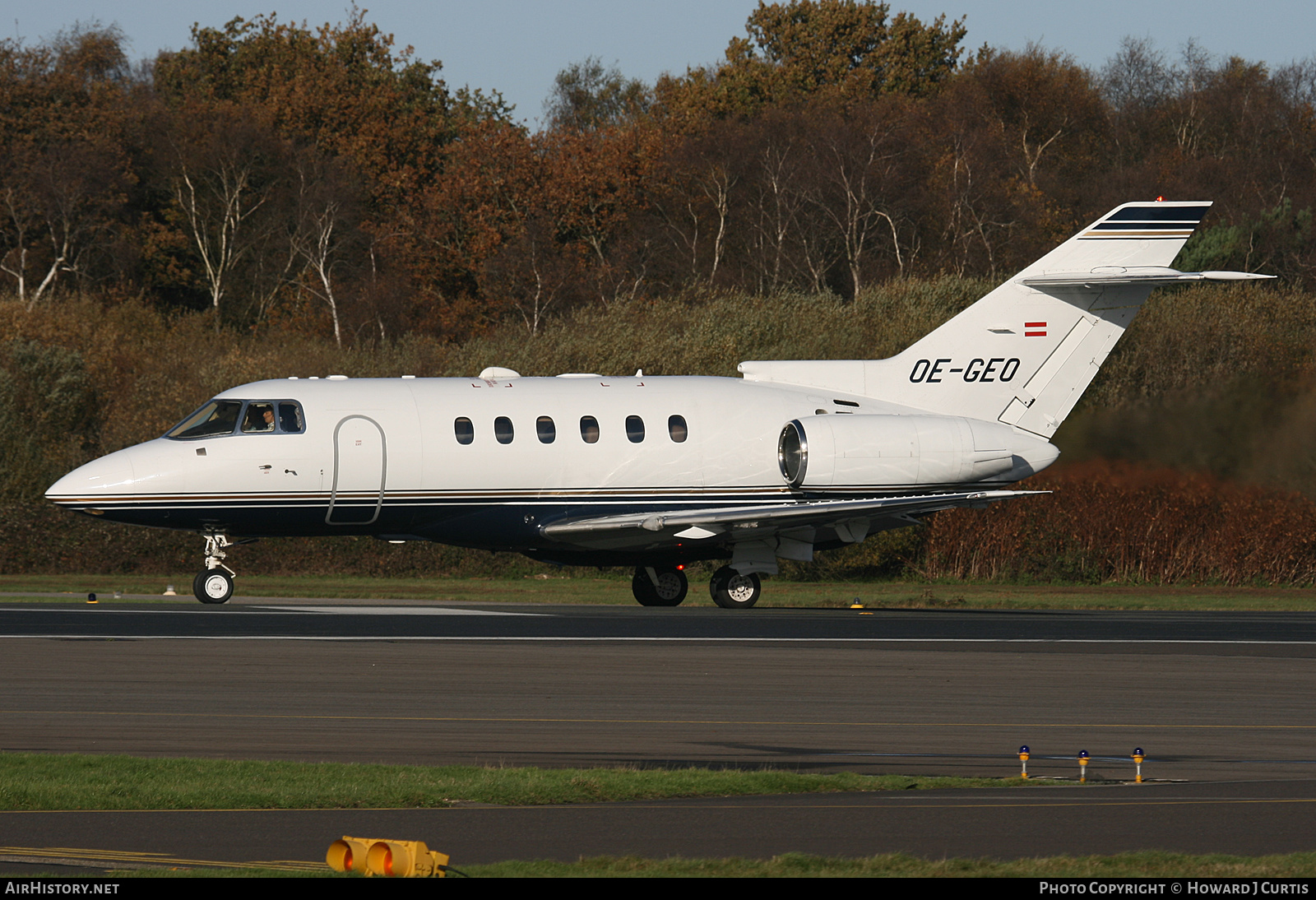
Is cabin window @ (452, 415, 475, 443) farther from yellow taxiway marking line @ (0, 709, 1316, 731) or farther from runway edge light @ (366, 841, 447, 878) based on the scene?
runway edge light @ (366, 841, 447, 878)

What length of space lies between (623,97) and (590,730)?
3496 inches

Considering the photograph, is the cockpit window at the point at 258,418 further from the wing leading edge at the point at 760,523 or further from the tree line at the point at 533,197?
the tree line at the point at 533,197

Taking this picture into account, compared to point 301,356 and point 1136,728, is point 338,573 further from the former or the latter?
point 1136,728

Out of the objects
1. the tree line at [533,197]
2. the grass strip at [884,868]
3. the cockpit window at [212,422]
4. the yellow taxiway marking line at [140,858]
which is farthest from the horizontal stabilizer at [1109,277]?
the tree line at [533,197]

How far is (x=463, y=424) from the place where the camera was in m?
29.2

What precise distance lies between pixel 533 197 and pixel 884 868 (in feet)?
212

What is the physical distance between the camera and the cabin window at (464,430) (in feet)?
95.6

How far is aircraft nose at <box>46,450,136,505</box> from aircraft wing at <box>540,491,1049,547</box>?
722 centimetres

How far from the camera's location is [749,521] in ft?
93.4

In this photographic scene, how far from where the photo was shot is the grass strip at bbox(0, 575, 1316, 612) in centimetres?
3241

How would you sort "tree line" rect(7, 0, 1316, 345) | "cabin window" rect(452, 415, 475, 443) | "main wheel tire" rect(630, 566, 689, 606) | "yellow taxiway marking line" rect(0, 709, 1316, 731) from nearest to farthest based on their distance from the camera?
"yellow taxiway marking line" rect(0, 709, 1316, 731) < "cabin window" rect(452, 415, 475, 443) < "main wheel tire" rect(630, 566, 689, 606) < "tree line" rect(7, 0, 1316, 345)

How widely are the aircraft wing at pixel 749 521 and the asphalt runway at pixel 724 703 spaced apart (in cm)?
320

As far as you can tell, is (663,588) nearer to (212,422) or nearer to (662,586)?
(662,586)

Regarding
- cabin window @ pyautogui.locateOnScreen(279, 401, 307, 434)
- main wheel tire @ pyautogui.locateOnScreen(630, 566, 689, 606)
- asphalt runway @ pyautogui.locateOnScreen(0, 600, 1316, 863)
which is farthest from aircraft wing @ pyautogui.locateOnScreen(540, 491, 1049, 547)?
cabin window @ pyautogui.locateOnScreen(279, 401, 307, 434)
